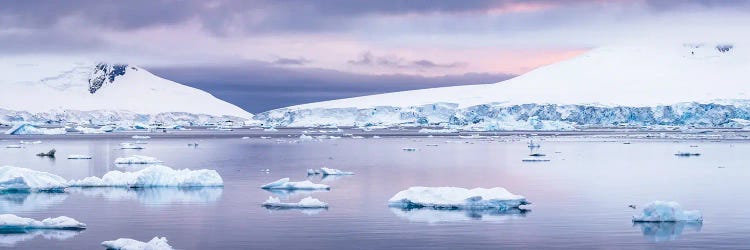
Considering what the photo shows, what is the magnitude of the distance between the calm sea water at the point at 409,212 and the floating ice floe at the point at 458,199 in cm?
40

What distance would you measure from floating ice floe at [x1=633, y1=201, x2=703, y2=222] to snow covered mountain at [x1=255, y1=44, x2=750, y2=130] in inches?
2819

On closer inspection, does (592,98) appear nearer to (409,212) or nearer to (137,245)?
(409,212)

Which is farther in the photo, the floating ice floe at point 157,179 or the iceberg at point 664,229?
the floating ice floe at point 157,179

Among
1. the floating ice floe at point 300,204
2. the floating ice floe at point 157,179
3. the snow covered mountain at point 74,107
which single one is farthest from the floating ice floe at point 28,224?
the snow covered mountain at point 74,107

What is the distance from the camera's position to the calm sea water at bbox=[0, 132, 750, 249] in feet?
53.6

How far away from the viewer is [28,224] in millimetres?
17141

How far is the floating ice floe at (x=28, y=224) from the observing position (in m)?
17.0

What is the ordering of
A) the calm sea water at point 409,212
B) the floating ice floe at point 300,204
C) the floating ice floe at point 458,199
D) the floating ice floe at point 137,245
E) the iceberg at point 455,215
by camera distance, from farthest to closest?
the floating ice floe at point 300,204
the floating ice floe at point 458,199
the iceberg at point 455,215
the calm sea water at point 409,212
the floating ice floe at point 137,245

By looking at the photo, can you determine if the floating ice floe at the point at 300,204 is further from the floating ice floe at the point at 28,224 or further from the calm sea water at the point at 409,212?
the floating ice floe at the point at 28,224

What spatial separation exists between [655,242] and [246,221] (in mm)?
7260

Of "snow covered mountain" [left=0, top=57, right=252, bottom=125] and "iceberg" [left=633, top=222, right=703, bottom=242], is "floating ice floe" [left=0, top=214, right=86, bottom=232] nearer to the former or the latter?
"iceberg" [left=633, top=222, right=703, bottom=242]

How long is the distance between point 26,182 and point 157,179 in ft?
10.4

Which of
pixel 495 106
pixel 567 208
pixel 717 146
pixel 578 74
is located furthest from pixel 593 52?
pixel 567 208

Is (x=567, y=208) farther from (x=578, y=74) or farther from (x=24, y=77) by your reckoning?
(x=24, y=77)
